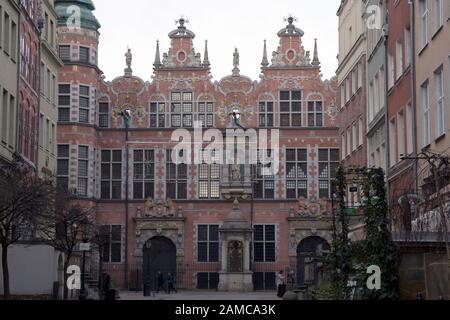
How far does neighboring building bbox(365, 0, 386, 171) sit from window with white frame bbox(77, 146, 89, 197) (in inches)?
876

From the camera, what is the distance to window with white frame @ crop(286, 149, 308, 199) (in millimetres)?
55688

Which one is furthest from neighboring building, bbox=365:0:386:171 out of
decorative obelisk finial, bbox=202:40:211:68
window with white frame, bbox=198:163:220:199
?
decorative obelisk finial, bbox=202:40:211:68

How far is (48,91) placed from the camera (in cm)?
4266

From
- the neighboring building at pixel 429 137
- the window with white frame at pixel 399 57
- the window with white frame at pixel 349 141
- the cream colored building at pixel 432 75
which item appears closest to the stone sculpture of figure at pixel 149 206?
the window with white frame at pixel 349 141

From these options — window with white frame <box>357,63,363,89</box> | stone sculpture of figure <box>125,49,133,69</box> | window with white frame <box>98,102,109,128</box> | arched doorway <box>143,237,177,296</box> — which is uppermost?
stone sculpture of figure <box>125,49,133,69</box>

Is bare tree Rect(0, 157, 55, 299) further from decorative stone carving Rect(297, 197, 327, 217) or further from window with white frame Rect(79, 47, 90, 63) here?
decorative stone carving Rect(297, 197, 327, 217)

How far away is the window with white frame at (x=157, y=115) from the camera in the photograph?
5656 centimetres

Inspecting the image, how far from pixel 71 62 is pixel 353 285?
4011 cm

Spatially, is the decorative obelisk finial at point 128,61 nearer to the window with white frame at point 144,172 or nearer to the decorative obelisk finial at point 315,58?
the window with white frame at point 144,172

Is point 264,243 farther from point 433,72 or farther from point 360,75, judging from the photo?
point 433,72

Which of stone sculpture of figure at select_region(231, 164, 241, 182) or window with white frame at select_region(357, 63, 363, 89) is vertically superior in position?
window with white frame at select_region(357, 63, 363, 89)

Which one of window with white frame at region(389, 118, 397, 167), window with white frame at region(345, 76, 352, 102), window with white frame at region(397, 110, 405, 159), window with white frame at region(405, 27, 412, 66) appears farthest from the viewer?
window with white frame at region(345, 76, 352, 102)
